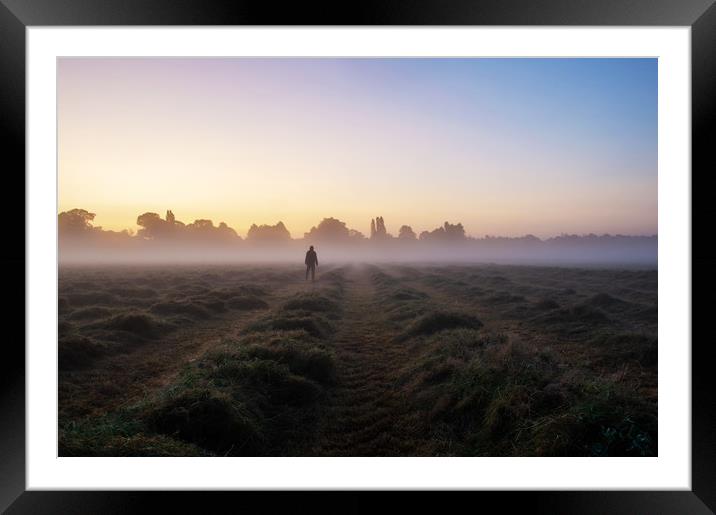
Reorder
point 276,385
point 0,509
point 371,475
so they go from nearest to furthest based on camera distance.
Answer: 1. point 0,509
2. point 371,475
3. point 276,385

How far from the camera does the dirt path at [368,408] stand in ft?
14.6

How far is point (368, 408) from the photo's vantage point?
17.4 feet

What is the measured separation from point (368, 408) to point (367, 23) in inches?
183

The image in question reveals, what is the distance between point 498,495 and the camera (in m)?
3.02

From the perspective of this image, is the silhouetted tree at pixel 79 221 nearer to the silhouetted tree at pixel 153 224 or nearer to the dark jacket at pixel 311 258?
the silhouetted tree at pixel 153 224

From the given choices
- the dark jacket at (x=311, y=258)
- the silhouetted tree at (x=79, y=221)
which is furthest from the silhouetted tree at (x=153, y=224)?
the dark jacket at (x=311, y=258)

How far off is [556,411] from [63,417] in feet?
21.5


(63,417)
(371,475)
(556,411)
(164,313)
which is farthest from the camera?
(164,313)

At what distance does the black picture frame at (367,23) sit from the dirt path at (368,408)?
144cm

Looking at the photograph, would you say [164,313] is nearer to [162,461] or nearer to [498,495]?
[162,461]

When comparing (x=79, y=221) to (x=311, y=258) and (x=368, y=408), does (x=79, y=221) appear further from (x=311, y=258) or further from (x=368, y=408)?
(x=368, y=408)

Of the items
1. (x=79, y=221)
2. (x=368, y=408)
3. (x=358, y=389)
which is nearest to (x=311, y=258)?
(x=358, y=389)

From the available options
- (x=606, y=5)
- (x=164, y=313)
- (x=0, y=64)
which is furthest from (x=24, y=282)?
(x=164, y=313)

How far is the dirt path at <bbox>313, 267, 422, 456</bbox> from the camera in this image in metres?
4.46
